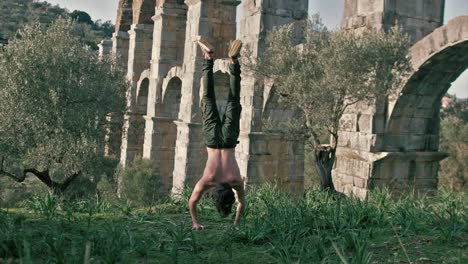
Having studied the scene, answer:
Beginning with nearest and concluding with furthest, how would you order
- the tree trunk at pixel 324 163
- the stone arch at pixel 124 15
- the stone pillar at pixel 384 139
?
1. the tree trunk at pixel 324 163
2. the stone pillar at pixel 384 139
3. the stone arch at pixel 124 15

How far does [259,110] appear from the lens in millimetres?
11109

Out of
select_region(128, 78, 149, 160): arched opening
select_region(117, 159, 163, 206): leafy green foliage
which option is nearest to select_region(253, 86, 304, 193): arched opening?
select_region(117, 159, 163, 206): leafy green foliage

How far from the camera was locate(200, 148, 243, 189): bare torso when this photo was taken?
5.01m

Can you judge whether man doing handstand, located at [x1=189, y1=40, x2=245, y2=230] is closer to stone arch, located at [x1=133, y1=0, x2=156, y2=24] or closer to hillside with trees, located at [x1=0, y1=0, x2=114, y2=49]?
stone arch, located at [x1=133, y1=0, x2=156, y2=24]

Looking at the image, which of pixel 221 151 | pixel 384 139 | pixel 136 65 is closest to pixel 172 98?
pixel 136 65

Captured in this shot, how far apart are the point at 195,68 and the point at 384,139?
23.3 ft

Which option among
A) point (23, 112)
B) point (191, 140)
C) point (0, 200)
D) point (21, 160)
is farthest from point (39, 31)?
point (0, 200)

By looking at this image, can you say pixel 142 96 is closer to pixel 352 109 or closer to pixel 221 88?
pixel 221 88

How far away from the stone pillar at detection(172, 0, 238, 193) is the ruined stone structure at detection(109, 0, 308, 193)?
0.03m

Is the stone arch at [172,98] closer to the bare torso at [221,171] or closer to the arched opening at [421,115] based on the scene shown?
the arched opening at [421,115]

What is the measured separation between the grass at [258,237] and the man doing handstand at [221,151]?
0.97ft

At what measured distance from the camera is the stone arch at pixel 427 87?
7941mm

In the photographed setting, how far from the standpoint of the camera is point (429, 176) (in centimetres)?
970

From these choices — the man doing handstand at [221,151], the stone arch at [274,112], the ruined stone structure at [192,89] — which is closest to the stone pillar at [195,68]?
the ruined stone structure at [192,89]
